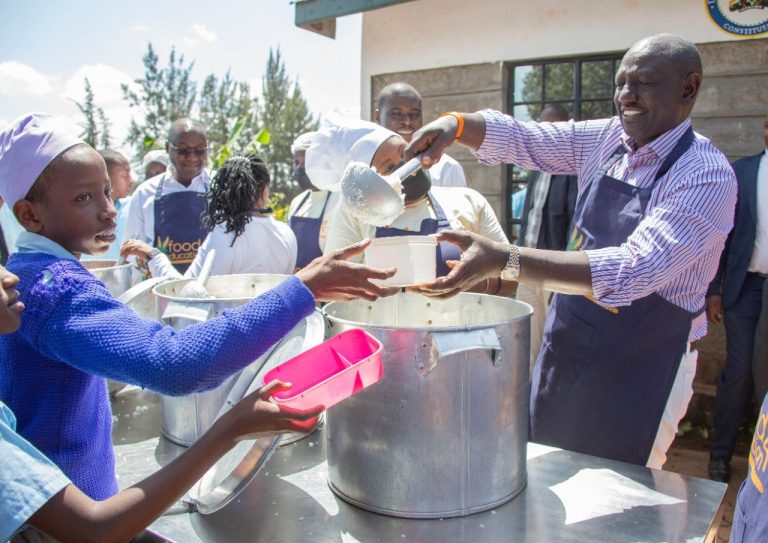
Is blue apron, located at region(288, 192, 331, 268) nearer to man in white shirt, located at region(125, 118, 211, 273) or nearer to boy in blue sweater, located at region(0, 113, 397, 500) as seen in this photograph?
man in white shirt, located at region(125, 118, 211, 273)

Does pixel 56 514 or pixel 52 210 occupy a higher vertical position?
pixel 52 210

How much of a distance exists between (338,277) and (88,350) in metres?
0.43

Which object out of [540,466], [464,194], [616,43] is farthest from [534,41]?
[540,466]

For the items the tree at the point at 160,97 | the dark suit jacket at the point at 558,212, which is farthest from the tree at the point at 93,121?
the dark suit jacket at the point at 558,212

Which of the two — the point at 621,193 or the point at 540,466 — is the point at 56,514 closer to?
the point at 540,466

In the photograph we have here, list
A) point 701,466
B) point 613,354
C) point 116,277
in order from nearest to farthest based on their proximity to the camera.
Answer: point 613,354 < point 116,277 < point 701,466

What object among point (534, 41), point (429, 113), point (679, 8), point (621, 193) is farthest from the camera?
point (429, 113)

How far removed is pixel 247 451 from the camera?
1182 mm

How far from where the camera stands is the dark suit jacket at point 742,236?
11.6 ft

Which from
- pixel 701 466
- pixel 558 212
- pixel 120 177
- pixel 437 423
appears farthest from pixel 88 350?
pixel 701 466

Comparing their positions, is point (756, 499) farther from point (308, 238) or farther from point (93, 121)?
point (93, 121)

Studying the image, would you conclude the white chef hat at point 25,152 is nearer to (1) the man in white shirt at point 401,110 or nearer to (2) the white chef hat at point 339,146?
(2) the white chef hat at point 339,146

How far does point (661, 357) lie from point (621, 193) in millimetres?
470

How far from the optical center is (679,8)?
13.1 feet
